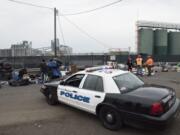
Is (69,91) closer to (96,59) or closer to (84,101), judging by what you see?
(84,101)

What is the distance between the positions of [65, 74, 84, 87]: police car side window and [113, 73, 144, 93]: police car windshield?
1.26 metres

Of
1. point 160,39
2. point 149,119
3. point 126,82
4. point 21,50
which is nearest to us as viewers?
point 149,119

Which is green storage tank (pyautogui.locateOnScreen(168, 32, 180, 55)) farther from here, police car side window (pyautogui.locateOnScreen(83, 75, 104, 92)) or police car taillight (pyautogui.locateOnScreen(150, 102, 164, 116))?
police car taillight (pyautogui.locateOnScreen(150, 102, 164, 116))

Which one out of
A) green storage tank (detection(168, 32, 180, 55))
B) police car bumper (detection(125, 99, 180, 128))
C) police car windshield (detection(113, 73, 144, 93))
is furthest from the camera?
green storage tank (detection(168, 32, 180, 55))

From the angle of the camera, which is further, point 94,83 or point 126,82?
point 94,83

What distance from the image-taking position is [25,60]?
19609 millimetres

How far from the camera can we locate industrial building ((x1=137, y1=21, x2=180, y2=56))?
31.6m

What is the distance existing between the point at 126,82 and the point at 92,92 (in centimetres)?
98

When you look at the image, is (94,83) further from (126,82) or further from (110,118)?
(110,118)

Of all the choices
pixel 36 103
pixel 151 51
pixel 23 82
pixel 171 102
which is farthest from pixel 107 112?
pixel 151 51

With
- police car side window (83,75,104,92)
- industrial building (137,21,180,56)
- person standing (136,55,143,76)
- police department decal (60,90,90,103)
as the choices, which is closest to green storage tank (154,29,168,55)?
industrial building (137,21,180,56)

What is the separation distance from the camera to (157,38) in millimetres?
33062

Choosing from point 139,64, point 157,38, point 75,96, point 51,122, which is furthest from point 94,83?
point 157,38

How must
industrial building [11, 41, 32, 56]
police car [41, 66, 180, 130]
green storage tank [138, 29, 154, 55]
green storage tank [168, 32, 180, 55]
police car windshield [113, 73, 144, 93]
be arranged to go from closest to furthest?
police car [41, 66, 180, 130] < police car windshield [113, 73, 144, 93] < industrial building [11, 41, 32, 56] < green storage tank [138, 29, 154, 55] < green storage tank [168, 32, 180, 55]
